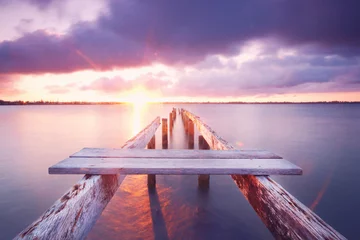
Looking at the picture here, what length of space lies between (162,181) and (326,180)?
5.80 m

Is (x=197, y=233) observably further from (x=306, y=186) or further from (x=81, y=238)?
(x=306, y=186)

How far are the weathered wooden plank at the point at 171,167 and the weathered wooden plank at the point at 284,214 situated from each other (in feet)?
0.69

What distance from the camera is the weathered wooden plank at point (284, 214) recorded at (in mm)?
1224

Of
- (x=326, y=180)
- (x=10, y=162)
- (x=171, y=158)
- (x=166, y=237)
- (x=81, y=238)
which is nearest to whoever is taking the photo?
(x=81, y=238)

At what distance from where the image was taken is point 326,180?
22.7 ft

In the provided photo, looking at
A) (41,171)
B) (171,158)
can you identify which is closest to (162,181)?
(171,158)

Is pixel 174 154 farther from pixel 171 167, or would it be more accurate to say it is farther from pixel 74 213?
pixel 74 213

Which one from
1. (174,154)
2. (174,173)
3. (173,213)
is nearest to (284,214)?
(174,173)

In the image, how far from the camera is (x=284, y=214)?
1.45 metres

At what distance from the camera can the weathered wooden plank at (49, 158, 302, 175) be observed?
2.14 meters

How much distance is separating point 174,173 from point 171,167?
0.08 meters

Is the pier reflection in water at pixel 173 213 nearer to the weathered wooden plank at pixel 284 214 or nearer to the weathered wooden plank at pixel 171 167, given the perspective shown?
the weathered wooden plank at pixel 171 167

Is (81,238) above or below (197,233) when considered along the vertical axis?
above

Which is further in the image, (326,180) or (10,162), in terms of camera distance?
(10,162)
